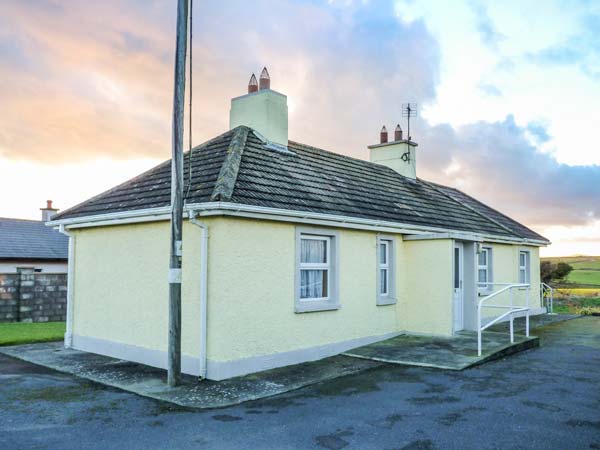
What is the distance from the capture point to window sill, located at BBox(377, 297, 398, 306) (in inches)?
465

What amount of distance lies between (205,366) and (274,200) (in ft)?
10.8

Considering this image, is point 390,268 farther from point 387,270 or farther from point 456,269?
point 456,269

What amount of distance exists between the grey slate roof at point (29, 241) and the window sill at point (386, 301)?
18.4m

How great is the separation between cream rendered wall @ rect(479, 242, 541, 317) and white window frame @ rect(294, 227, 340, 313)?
7492 millimetres

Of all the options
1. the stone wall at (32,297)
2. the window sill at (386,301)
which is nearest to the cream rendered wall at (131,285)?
the window sill at (386,301)

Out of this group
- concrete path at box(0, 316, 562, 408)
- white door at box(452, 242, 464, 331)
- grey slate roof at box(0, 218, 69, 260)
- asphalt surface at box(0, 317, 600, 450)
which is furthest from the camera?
grey slate roof at box(0, 218, 69, 260)

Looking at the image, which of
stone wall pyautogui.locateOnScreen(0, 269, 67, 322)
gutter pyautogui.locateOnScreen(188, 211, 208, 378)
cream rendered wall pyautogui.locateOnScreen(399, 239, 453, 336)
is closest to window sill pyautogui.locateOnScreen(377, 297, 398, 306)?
cream rendered wall pyautogui.locateOnScreen(399, 239, 453, 336)

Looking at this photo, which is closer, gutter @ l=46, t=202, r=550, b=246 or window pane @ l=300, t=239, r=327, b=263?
gutter @ l=46, t=202, r=550, b=246

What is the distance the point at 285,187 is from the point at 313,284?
7.06ft

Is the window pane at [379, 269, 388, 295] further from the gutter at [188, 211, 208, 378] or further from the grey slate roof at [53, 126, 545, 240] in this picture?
the gutter at [188, 211, 208, 378]

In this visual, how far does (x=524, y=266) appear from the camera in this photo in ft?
64.4

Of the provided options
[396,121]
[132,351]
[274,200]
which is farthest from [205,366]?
[396,121]

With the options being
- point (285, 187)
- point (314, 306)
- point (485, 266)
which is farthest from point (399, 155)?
point (314, 306)

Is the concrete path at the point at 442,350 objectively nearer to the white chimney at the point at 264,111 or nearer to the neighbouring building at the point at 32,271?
the white chimney at the point at 264,111
